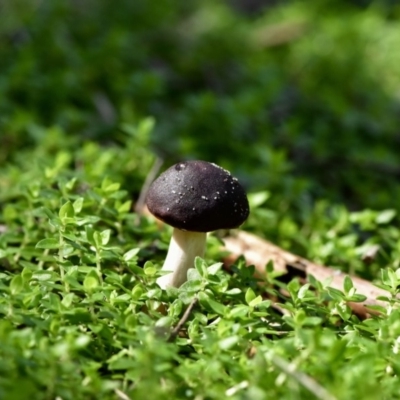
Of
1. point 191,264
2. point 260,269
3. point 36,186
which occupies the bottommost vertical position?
point 260,269

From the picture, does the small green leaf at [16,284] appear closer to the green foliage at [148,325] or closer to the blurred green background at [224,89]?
the green foliage at [148,325]

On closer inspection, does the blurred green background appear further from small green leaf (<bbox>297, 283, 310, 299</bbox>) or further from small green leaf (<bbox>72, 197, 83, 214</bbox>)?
small green leaf (<bbox>72, 197, 83, 214</bbox>)

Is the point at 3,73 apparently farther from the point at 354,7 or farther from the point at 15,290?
the point at 354,7

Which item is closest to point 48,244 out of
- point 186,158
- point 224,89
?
point 186,158

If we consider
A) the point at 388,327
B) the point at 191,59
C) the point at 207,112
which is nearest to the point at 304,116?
the point at 207,112

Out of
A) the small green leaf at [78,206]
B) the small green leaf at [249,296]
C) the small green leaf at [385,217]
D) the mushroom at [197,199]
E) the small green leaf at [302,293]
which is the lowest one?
the small green leaf at [385,217]

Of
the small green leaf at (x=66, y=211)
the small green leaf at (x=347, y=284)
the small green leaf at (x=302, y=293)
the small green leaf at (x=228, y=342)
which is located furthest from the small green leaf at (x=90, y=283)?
the small green leaf at (x=347, y=284)
